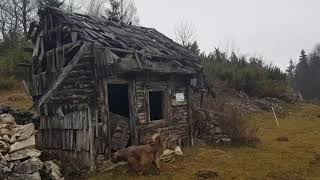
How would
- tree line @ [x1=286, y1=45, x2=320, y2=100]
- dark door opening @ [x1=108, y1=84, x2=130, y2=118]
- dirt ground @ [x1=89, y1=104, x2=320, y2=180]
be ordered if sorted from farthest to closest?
tree line @ [x1=286, y1=45, x2=320, y2=100] < dark door opening @ [x1=108, y1=84, x2=130, y2=118] < dirt ground @ [x1=89, y1=104, x2=320, y2=180]

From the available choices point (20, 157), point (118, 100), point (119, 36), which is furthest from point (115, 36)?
point (20, 157)

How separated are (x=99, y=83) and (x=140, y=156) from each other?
2.37 metres

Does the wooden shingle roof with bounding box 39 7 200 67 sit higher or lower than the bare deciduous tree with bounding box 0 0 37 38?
lower

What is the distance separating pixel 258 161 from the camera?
12.9 metres

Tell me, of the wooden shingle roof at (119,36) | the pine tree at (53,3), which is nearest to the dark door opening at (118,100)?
the wooden shingle roof at (119,36)

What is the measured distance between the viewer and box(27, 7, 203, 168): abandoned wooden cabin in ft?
36.7

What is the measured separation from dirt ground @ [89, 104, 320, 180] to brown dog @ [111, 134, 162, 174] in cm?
25

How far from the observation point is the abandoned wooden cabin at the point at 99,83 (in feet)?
36.7

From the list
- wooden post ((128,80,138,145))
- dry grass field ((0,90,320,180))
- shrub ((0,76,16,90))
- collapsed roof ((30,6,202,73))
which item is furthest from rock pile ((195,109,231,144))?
shrub ((0,76,16,90))

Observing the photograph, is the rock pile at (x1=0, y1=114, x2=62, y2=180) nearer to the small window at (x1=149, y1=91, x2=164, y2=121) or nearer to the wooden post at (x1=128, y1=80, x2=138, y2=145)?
the wooden post at (x1=128, y1=80, x2=138, y2=145)

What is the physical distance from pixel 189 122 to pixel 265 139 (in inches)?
176

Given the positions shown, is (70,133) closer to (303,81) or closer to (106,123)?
(106,123)

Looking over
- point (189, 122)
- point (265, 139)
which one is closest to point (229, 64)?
point (265, 139)

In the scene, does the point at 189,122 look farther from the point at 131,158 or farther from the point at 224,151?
the point at 131,158
